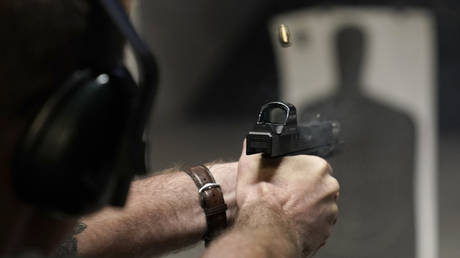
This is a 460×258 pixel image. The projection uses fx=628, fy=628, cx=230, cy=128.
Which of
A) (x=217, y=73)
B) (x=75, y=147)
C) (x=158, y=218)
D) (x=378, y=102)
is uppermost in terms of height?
(x=75, y=147)

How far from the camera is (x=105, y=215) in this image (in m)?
1.08

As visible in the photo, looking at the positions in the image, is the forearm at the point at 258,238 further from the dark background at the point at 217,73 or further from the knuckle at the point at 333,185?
the dark background at the point at 217,73

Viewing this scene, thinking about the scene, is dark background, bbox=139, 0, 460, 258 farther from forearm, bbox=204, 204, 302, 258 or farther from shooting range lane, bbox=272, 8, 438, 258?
forearm, bbox=204, 204, 302, 258

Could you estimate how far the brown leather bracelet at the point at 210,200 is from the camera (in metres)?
1.08

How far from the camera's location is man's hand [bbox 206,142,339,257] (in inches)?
34.6

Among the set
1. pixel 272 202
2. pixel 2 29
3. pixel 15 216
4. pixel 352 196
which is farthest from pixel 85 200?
pixel 352 196

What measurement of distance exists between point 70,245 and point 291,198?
0.35 meters

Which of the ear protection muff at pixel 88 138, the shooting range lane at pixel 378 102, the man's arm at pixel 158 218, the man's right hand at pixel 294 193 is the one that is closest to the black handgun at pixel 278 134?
the man's right hand at pixel 294 193

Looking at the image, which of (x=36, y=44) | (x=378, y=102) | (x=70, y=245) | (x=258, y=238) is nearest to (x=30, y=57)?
(x=36, y=44)

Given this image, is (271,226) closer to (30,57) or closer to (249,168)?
(249,168)

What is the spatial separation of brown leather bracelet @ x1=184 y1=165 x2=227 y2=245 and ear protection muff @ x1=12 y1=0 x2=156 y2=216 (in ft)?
1.60

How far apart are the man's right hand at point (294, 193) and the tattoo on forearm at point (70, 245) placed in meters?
0.27

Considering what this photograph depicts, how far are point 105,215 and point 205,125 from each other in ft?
13.4

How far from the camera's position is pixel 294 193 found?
0.95m
